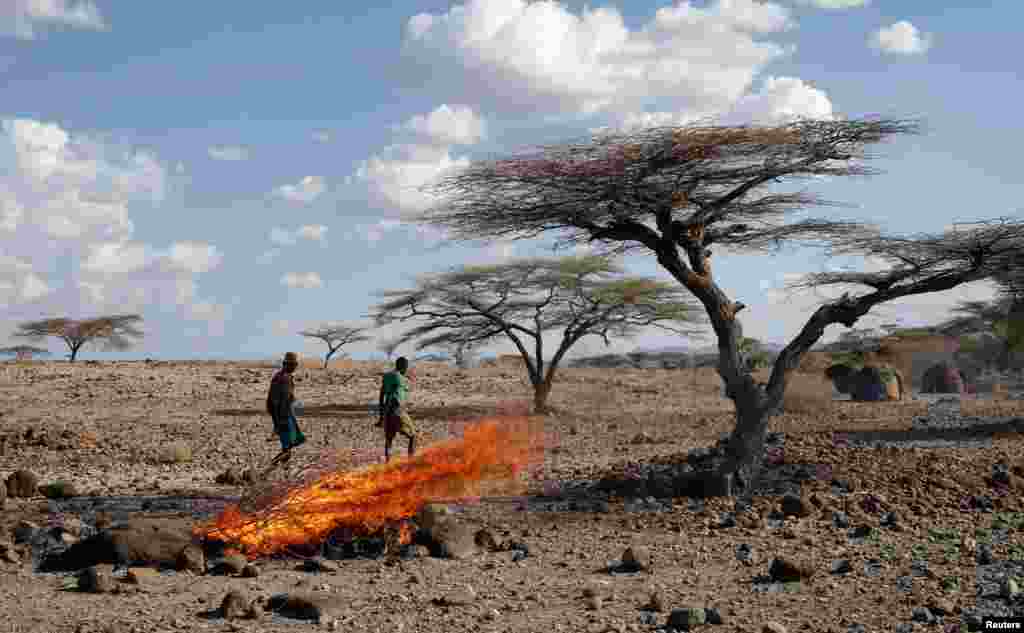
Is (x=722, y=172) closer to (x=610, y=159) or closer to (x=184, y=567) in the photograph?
(x=610, y=159)

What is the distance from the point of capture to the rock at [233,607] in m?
6.53

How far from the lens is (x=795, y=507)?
10.3m

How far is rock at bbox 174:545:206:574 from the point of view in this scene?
7.88 metres

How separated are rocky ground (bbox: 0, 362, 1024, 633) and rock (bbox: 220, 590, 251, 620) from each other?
0.04ft

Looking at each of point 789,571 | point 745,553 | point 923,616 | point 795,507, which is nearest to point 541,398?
point 795,507

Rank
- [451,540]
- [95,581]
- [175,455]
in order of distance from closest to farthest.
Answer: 1. [95,581]
2. [451,540]
3. [175,455]

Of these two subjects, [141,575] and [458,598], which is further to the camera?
[141,575]

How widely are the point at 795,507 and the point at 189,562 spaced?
5.84m

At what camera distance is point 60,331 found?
49.8 metres

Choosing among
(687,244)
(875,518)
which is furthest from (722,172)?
(875,518)

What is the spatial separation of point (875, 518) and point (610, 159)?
186 inches

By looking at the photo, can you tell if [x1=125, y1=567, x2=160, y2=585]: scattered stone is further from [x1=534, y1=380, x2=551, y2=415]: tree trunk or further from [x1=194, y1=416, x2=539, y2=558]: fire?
[x1=534, y1=380, x2=551, y2=415]: tree trunk

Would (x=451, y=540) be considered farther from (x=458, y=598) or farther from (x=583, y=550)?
(x=458, y=598)

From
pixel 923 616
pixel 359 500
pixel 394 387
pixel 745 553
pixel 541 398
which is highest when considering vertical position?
pixel 394 387
